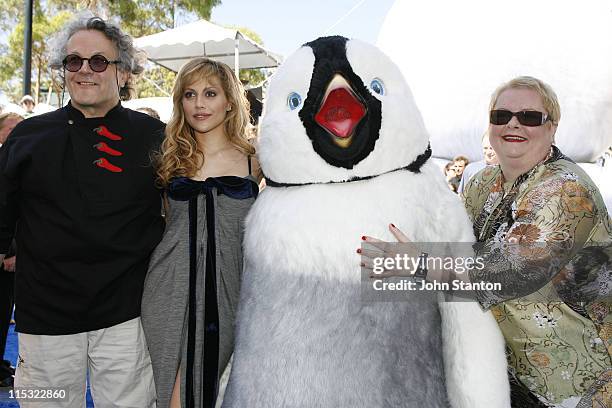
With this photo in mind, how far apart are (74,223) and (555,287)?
54.8 inches

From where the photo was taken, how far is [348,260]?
1.49 metres

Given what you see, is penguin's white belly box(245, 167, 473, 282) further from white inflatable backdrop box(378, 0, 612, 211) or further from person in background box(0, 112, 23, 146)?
person in background box(0, 112, 23, 146)

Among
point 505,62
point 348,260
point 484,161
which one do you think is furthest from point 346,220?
point 505,62

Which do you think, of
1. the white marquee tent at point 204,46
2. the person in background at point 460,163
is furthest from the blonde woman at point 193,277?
the white marquee tent at point 204,46

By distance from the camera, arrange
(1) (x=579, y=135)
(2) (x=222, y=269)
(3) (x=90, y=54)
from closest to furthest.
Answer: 1. (2) (x=222, y=269)
2. (3) (x=90, y=54)
3. (1) (x=579, y=135)

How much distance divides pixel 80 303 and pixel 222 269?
1.51ft

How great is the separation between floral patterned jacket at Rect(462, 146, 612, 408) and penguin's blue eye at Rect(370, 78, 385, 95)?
0.45 m

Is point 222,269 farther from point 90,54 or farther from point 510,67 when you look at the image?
point 510,67

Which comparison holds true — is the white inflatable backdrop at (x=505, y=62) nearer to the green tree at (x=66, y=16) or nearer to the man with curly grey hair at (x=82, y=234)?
the man with curly grey hair at (x=82, y=234)

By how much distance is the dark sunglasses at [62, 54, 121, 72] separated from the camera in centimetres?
192

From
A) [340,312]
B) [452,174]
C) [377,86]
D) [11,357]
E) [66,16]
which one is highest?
[66,16]

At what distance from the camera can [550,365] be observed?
146 cm

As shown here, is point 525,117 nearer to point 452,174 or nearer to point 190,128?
point 190,128

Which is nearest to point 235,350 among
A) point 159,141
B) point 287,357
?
point 287,357
